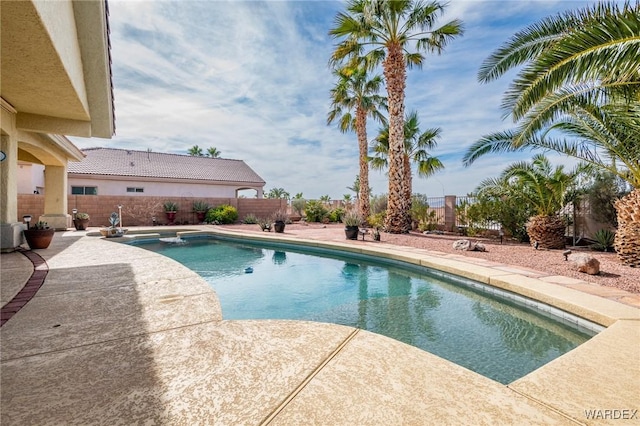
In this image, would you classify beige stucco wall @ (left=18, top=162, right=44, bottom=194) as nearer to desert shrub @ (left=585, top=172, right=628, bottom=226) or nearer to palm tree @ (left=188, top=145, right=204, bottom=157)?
palm tree @ (left=188, top=145, right=204, bottom=157)

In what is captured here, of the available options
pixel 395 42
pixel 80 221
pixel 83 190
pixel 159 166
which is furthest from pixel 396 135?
pixel 83 190

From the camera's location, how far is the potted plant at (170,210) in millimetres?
17625

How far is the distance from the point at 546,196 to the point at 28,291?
476 inches

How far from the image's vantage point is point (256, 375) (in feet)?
6.43

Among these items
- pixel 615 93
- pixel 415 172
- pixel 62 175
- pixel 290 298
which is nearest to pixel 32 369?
pixel 290 298

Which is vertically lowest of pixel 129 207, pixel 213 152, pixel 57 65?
pixel 129 207

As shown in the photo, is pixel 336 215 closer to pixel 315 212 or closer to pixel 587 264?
pixel 315 212

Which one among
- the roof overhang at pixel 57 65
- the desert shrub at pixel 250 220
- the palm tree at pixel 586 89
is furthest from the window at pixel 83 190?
the palm tree at pixel 586 89

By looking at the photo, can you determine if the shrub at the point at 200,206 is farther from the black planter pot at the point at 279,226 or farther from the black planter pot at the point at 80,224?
the black planter pot at the point at 279,226

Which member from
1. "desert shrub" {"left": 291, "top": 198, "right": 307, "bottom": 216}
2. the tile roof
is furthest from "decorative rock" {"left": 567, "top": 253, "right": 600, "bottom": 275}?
the tile roof

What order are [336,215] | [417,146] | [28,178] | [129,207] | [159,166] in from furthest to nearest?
1. [159,166]
2. [336,215]
3. [28,178]
4. [129,207]
5. [417,146]

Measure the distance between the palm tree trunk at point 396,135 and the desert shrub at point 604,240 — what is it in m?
6.18

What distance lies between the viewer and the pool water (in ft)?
10.6

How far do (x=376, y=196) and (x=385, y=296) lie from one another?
1331cm
